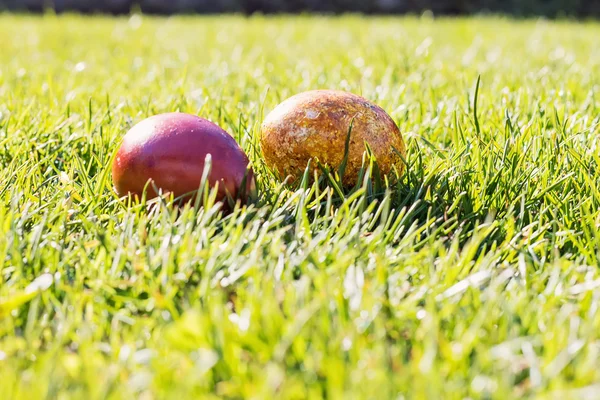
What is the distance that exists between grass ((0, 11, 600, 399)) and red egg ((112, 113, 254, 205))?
8 cm

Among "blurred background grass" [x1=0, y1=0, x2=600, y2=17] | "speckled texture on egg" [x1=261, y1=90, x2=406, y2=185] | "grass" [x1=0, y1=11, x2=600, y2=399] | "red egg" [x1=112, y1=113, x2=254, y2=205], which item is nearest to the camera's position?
"grass" [x1=0, y1=11, x2=600, y2=399]

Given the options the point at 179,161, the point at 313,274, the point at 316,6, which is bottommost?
the point at 316,6

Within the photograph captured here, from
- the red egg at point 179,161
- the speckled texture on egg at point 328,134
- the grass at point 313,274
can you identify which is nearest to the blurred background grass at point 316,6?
the grass at point 313,274

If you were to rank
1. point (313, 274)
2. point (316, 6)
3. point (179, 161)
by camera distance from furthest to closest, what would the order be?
point (316, 6), point (179, 161), point (313, 274)

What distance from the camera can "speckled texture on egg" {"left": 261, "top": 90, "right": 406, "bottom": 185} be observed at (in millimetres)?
2254

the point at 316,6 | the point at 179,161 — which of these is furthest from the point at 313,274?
the point at 316,6

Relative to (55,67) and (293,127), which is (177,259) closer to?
(293,127)

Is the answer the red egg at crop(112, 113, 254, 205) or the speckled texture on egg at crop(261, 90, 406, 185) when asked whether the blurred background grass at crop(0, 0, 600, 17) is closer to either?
the speckled texture on egg at crop(261, 90, 406, 185)

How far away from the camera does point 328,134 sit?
7.39 feet

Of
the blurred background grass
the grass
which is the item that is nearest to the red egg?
the grass

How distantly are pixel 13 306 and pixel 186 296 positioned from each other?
1.22ft

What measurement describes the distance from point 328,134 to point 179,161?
18.6 inches

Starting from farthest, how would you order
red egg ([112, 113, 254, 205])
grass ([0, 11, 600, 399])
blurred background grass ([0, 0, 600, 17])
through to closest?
blurred background grass ([0, 0, 600, 17])
red egg ([112, 113, 254, 205])
grass ([0, 11, 600, 399])

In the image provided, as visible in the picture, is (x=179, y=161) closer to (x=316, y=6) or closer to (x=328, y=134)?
(x=328, y=134)
